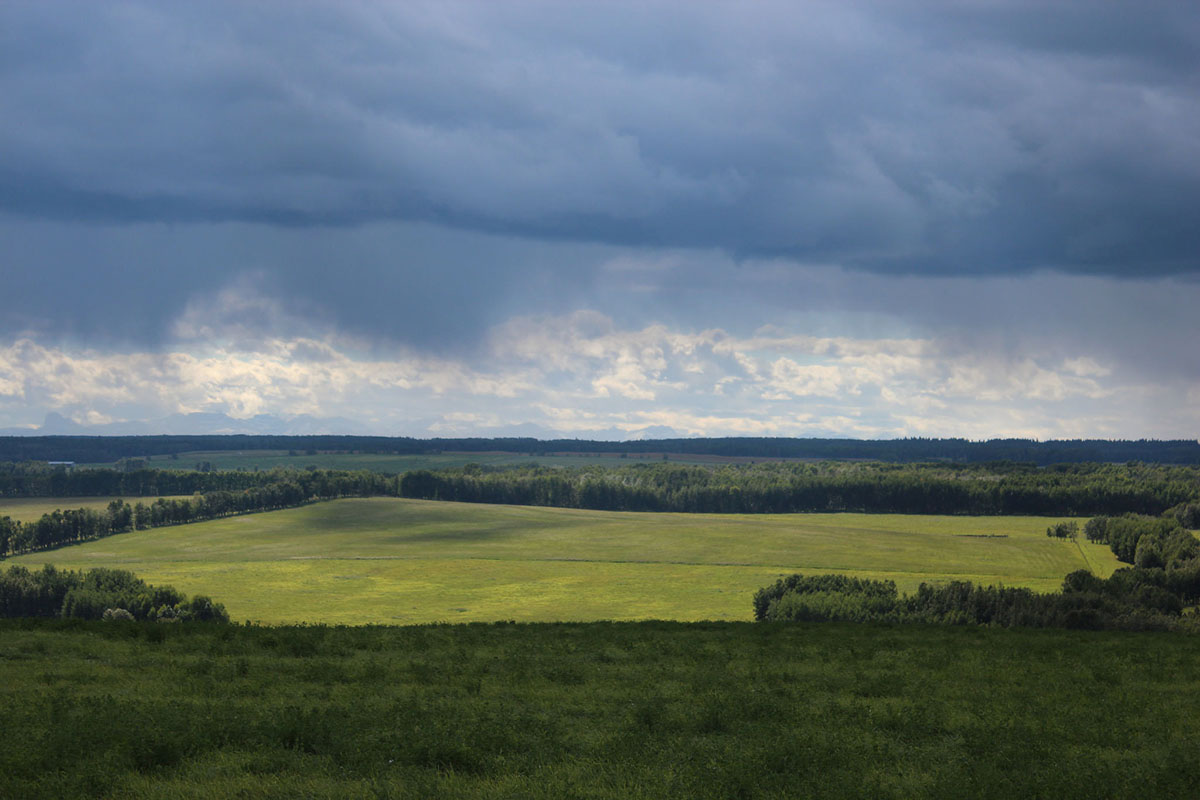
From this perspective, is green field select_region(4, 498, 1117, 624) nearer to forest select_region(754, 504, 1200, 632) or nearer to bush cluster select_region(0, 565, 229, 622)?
bush cluster select_region(0, 565, 229, 622)

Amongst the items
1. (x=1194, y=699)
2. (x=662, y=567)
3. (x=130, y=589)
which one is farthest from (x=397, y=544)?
(x=1194, y=699)

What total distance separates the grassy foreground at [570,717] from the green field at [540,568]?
82.5 meters

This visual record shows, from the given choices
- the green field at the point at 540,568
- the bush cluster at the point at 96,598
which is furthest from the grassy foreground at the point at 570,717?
the bush cluster at the point at 96,598

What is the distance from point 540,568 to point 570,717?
465 feet

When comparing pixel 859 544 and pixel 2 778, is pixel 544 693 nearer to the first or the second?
pixel 2 778

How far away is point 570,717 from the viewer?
19.8 metres

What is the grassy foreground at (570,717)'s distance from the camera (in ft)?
50.6

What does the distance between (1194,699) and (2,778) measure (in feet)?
92.9

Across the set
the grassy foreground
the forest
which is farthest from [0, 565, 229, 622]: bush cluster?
the grassy foreground

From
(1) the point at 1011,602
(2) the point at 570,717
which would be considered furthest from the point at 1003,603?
(2) the point at 570,717

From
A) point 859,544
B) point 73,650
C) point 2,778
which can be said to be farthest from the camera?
point 859,544

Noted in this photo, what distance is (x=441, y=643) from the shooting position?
30.0m

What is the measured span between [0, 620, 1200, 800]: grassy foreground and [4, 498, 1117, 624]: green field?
8251cm

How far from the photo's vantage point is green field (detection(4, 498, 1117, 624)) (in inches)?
4771
